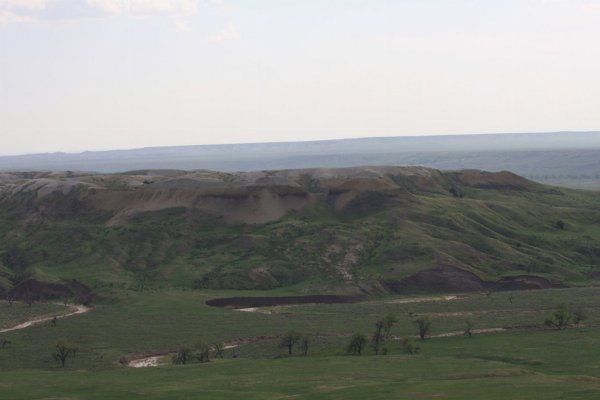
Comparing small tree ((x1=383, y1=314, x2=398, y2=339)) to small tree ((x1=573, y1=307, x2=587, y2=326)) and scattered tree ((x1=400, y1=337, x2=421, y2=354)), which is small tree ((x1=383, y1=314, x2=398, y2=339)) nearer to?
scattered tree ((x1=400, y1=337, x2=421, y2=354))

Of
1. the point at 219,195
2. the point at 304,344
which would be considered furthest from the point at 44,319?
the point at 219,195

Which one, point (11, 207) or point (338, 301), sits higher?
point (11, 207)

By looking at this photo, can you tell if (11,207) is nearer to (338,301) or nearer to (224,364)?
(338,301)

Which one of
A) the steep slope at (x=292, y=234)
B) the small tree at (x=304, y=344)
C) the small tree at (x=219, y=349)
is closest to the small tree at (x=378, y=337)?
the small tree at (x=304, y=344)

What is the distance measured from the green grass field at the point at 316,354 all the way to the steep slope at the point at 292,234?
8.99 metres

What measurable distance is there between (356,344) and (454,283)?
50.4m

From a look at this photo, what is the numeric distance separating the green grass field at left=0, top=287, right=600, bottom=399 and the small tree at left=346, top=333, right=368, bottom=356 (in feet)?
3.53

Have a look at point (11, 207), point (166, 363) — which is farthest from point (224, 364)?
point (11, 207)

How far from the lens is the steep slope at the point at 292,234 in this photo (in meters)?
136

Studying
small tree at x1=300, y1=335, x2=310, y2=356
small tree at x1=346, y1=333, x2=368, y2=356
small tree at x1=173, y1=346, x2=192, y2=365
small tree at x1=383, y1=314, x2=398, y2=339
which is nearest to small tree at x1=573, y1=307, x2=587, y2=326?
small tree at x1=383, y1=314, x2=398, y2=339

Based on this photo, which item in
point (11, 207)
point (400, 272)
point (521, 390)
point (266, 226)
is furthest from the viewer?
point (11, 207)

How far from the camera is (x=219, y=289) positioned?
5217 inches

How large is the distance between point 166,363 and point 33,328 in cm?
2532

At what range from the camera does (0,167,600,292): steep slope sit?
445ft
